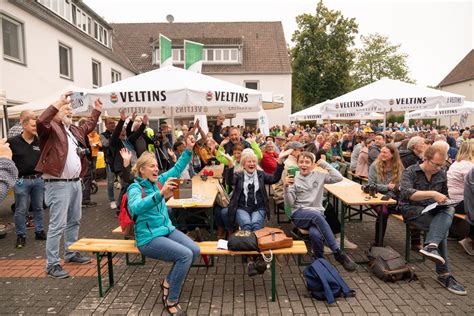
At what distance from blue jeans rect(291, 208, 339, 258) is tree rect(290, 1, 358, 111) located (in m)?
33.0

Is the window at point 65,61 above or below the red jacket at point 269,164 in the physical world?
above

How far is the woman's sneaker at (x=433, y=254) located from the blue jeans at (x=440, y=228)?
8 cm

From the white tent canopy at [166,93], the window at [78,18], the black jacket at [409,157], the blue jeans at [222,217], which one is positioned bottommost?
the blue jeans at [222,217]

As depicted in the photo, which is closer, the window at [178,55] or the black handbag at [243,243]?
the black handbag at [243,243]

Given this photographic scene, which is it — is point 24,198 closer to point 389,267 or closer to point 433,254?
point 389,267

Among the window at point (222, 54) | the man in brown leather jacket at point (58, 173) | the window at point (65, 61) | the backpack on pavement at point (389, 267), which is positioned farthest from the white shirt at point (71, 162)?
the window at point (222, 54)

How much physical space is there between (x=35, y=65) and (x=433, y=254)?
590 inches

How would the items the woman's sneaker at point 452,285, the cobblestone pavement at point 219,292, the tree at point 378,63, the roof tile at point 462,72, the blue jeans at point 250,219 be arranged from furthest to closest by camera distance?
the tree at point 378,63, the roof tile at point 462,72, the blue jeans at point 250,219, the woman's sneaker at point 452,285, the cobblestone pavement at point 219,292

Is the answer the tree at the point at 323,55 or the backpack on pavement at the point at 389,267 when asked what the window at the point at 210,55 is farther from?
the backpack on pavement at the point at 389,267

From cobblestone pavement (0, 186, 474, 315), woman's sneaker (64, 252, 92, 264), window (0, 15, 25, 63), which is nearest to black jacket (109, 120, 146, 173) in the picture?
woman's sneaker (64, 252, 92, 264)

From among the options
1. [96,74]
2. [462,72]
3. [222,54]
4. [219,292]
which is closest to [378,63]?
[462,72]

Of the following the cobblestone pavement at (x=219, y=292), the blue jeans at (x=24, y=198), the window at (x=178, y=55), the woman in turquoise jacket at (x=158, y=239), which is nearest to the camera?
the woman in turquoise jacket at (x=158, y=239)

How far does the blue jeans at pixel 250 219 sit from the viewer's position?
4.57m

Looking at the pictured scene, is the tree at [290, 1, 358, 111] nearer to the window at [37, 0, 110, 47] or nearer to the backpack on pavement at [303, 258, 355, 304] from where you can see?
the window at [37, 0, 110, 47]
